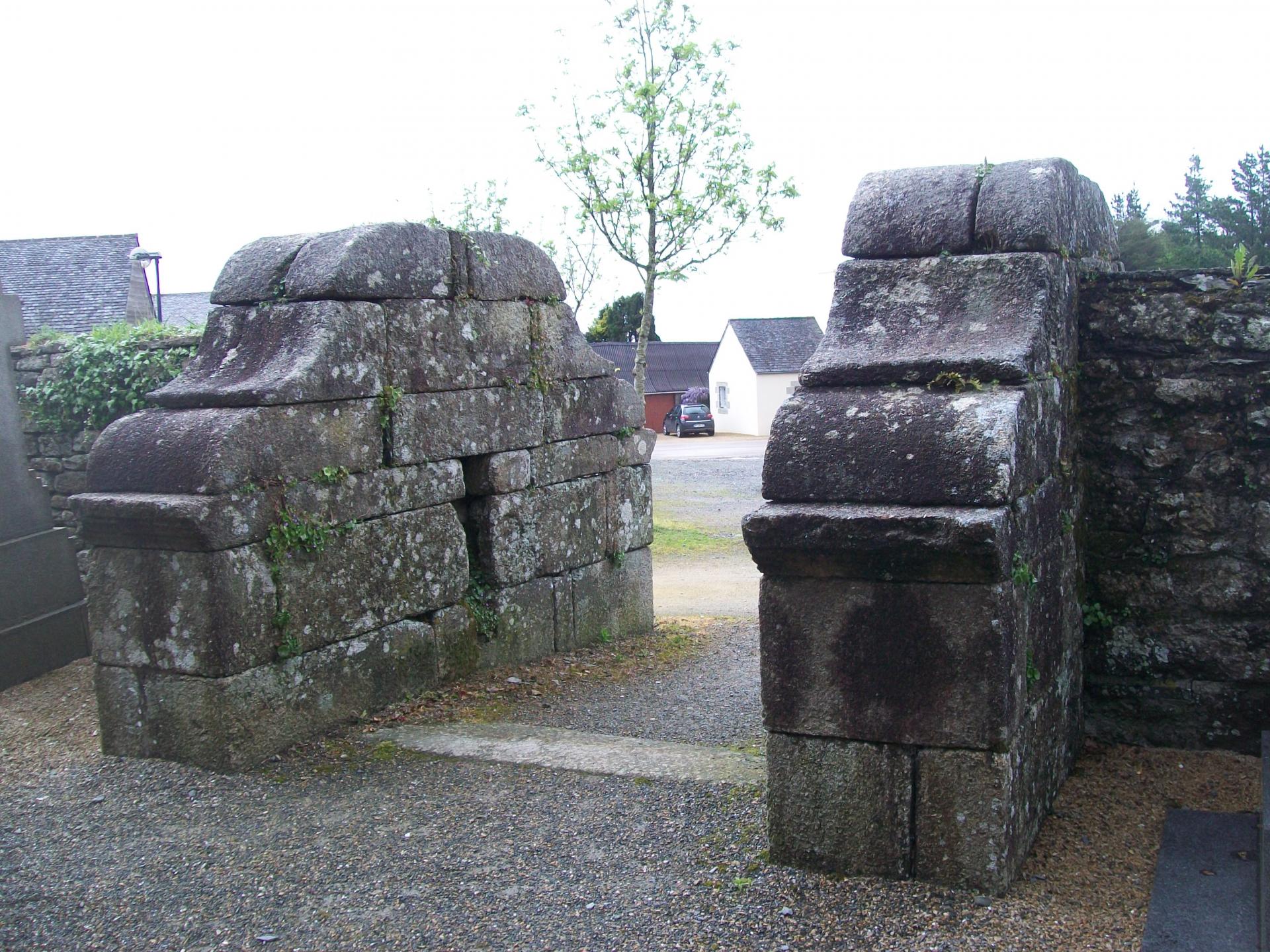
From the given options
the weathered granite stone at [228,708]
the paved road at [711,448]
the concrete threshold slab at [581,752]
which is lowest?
the paved road at [711,448]

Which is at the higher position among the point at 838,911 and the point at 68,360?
the point at 68,360

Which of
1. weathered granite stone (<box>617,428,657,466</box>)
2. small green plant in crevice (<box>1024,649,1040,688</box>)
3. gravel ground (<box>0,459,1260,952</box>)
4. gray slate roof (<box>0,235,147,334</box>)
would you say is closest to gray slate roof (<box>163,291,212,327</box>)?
gray slate roof (<box>0,235,147,334</box>)

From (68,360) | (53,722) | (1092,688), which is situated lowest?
(53,722)

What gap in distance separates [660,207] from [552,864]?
47.8ft

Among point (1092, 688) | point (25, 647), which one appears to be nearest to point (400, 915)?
point (1092, 688)

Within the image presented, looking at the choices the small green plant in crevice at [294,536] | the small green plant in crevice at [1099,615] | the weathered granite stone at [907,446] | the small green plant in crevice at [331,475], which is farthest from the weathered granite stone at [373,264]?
the small green plant in crevice at [1099,615]

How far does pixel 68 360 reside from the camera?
Result: 26.3 feet

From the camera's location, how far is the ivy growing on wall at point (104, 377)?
787 centimetres

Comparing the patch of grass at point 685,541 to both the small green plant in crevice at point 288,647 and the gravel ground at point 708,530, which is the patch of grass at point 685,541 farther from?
the small green plant in crevice at point 288,647

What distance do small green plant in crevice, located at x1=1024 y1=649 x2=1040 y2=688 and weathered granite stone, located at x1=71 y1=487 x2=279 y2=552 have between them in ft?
10.6

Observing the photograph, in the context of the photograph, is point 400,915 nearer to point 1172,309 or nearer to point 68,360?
point 1172,309

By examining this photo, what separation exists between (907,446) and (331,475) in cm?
304

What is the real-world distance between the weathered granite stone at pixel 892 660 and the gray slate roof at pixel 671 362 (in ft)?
153

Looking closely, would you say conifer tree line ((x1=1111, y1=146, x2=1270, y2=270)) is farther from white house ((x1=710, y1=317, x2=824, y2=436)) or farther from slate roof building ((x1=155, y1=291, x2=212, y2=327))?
white house ((x1=710, y1=317, x2=824, y2=436))
